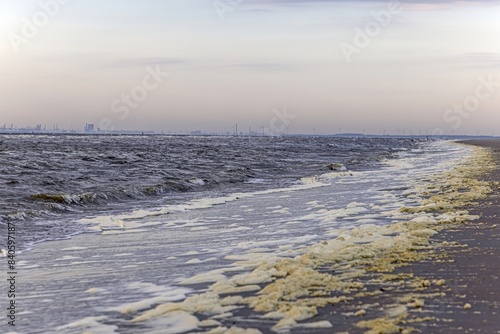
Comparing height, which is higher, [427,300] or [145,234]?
[427,300]

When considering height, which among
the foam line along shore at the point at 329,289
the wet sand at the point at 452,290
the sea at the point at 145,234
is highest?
the wet sand at the point at 452,290

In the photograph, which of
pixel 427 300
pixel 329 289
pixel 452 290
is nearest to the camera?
pixel 427 300

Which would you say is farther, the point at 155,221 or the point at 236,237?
the point at 155,221

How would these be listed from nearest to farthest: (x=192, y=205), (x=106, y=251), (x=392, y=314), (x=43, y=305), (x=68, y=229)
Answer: (x=392, y=314) → (x=43, y=305) → (x=106, y=251) → (x=68, y=229) → (x=192, y=205)

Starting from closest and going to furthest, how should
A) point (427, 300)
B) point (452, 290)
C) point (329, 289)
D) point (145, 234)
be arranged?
point (427, 300) → point (452, 290) → point (329, 289) → point (145, 234)

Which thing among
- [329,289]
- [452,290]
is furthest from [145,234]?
[452,290]

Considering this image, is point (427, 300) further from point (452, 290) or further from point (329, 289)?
point (329, 289)

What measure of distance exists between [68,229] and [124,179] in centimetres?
1298

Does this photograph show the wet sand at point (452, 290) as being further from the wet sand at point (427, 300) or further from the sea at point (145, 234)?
the sea at point (145, 234)

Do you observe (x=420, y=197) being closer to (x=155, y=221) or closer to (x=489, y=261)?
(x=155, y=221)

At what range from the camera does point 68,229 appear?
13.3 meters

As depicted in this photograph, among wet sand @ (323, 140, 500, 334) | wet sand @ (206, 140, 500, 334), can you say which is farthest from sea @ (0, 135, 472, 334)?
wet sand @ (323, 140, 500, 334)

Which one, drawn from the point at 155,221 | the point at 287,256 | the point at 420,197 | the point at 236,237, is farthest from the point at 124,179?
the point at 287,256

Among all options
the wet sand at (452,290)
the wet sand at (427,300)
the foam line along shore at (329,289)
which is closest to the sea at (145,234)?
the foam line along shore at (329,289)
